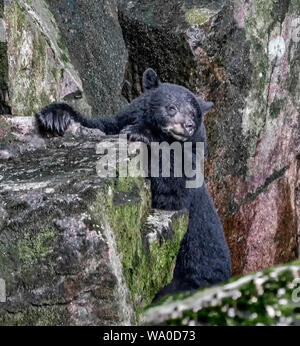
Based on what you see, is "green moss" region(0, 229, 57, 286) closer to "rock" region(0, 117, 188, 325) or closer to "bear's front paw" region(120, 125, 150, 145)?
"rock" region(0, 117, 188, 325)

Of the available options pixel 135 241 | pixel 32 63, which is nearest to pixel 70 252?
pixel 135 241

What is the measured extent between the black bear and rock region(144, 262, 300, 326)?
6.73 ft

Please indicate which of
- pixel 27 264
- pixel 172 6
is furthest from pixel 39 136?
pixel 172 6

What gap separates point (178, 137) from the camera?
15.4 feet

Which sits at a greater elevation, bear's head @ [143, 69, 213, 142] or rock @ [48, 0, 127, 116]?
rock @ [48, 0, 127, 116]

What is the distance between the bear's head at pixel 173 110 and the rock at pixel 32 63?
45.9 inches

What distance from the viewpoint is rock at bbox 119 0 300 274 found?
6215 millimetres

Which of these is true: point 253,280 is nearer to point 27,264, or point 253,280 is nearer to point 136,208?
point 27,264

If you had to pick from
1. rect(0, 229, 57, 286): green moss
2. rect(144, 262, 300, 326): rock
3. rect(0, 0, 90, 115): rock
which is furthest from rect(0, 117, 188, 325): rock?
rect(0, 0, 90, 115): rock

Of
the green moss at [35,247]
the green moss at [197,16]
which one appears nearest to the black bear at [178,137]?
the green moss at [35,247]

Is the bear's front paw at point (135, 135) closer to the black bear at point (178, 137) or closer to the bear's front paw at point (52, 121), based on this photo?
the black bear at point (178, 137)

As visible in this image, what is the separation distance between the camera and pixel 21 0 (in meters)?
5.92

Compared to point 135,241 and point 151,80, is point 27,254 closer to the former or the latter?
point 135,241

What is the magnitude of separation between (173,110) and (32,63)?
164 cm
